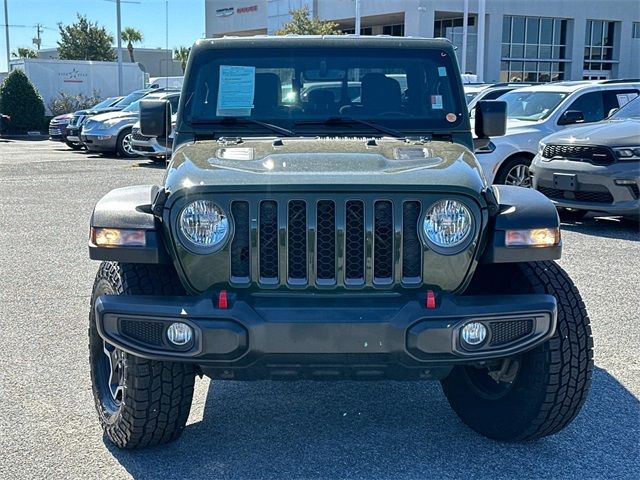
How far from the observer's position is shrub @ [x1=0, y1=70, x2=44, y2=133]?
29.6 m

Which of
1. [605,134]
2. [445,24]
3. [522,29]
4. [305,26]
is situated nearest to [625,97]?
[605,134]

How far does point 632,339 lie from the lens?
5.32 m

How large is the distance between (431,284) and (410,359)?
326mm

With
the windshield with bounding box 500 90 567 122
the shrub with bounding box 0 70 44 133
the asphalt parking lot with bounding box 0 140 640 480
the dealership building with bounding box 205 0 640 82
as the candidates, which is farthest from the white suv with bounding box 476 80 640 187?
the dealership building with bounding box 205 0 640 82

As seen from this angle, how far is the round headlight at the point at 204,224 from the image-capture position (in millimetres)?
3270

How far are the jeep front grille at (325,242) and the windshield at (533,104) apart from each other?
27.9 feet

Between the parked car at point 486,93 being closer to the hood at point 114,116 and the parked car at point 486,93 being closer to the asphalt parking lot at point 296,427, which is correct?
the hood at point 114,116

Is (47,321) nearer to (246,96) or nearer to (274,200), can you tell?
(246,96)

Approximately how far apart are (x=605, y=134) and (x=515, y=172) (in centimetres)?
179

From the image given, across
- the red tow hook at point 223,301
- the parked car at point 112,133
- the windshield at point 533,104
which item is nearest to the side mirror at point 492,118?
the red tow hook at point 223,301

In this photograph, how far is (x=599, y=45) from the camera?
43375mm

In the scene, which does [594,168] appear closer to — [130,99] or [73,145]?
[130,99]

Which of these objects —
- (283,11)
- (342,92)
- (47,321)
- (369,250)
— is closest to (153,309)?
(369,250)

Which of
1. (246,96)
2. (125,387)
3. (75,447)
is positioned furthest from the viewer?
(246,96)
